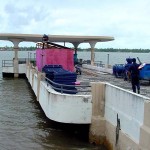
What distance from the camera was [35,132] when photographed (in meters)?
15.9

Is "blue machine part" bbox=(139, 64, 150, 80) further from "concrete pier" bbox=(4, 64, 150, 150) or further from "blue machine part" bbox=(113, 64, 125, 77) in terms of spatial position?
"concrete pier" bbox=(4, 64, 150, 150)

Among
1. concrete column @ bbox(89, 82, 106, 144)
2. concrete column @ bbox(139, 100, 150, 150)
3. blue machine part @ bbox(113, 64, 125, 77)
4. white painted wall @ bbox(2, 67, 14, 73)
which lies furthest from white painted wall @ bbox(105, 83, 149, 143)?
white painted wall @ bbox(2, 67, 14, 73)

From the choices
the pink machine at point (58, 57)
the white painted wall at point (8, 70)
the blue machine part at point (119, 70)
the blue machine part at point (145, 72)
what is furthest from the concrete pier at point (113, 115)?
the white painted wall at point (8, 70)

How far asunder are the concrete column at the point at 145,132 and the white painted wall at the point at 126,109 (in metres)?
0.39

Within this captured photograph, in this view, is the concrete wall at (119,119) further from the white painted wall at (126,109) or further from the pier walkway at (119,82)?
the pier walkway at (119,82)

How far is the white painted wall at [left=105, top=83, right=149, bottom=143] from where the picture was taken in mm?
10383

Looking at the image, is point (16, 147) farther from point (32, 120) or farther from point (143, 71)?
point (143, 71)

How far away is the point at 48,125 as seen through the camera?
17.0 m

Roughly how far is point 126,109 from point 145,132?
196cm

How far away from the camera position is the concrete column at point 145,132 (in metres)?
9.43

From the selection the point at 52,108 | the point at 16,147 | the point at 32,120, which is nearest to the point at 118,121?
the point at 52,108

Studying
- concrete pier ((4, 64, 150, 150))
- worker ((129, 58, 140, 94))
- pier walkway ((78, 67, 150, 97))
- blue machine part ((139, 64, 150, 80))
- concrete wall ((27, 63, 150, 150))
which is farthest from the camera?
blue machine part ((139, 64, 150, 80))

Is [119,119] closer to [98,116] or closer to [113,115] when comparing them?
[113,115]

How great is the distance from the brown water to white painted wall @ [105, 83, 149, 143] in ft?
5.26
